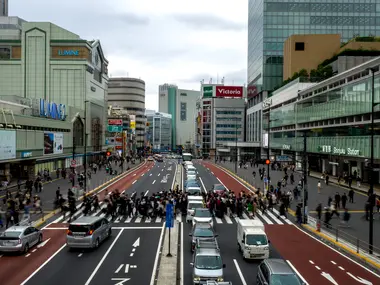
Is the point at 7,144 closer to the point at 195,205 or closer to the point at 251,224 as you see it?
the point at 195,205

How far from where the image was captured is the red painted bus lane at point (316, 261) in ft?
58.1

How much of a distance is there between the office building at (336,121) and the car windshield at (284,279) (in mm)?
27102

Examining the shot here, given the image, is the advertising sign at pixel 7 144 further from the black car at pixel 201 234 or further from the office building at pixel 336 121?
the office building at pixel 336 121

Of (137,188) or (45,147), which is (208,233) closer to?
(137,188)

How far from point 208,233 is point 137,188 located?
98.3 feet

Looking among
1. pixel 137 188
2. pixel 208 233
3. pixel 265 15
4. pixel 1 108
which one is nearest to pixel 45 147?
pixel 1 108

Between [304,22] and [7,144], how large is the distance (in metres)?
91.1

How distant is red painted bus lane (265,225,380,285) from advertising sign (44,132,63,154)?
43806mm

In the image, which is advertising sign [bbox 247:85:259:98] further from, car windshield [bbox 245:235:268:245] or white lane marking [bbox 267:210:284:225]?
car windshield [bbox 245:235:268:245]

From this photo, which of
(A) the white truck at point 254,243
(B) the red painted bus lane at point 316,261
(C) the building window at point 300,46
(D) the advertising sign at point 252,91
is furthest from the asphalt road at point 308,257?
(D) the advertising sign at point 252,91

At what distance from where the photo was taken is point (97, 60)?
101 m

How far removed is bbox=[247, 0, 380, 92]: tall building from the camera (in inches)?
4444

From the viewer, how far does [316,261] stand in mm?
20359

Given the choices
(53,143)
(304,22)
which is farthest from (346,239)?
(304,22)
